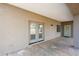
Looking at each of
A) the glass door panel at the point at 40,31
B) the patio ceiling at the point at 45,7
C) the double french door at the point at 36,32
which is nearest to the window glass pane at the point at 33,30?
the double french door at the point at 36,32

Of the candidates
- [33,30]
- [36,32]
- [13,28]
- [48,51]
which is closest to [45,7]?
[13,28]

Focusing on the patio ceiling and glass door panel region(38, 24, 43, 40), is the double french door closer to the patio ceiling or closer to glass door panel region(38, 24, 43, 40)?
glass door panel region(38, 24, 43, 40)

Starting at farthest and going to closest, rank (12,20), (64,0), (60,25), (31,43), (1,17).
A: (60,25), (31,43), (12,20), (1,17), (64,0)

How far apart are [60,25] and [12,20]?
25.3 feet

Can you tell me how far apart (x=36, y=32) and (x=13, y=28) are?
252 cm

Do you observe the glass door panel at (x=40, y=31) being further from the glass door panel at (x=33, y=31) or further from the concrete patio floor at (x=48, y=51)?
the concrete patio floor at (x=48, y=51)

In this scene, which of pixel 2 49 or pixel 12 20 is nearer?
pixel 2 49

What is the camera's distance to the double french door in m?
6.47

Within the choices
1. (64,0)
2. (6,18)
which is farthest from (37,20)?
(64,0)

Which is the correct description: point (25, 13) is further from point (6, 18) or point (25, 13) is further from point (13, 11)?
point (6, 18)

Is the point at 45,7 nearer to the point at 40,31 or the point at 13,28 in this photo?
the point at 13,28

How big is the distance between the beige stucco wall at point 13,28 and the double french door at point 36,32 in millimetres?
618

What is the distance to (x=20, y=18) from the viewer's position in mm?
5148

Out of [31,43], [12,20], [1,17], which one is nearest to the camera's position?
[1,17]
